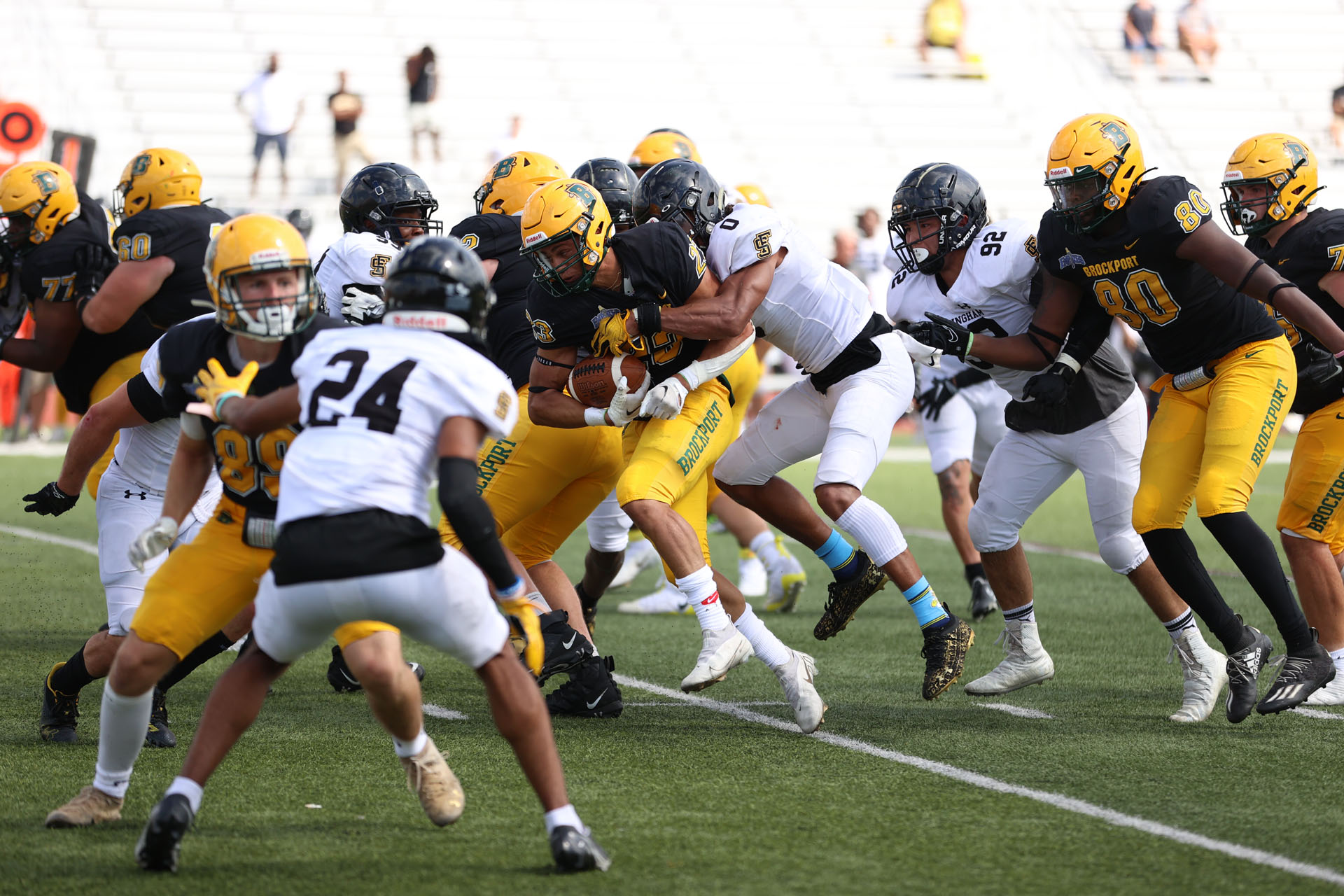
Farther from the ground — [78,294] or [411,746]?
[78,294]

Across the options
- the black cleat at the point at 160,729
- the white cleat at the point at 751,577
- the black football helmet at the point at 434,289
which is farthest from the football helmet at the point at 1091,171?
the white cleat at the point at 751,577

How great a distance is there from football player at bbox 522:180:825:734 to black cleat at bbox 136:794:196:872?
194 cm

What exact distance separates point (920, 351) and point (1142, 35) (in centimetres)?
2113

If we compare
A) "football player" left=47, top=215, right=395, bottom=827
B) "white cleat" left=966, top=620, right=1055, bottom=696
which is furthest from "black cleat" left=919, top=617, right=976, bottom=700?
"football player" left=47, top=215, right=395, bottom=827

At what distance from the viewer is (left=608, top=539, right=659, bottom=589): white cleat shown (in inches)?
340

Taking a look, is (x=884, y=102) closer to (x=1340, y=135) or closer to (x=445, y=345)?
(x=1340, y=135)

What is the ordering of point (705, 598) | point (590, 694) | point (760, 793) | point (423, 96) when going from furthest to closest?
1. point (423, 96)
2. point (590, 694)
3. point (705, 598)
4. point (760, 793)

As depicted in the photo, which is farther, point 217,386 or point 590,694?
point 590,694

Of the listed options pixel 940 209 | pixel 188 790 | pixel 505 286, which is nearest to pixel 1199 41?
pixel 940 209

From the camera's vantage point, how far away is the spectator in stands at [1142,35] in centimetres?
2420

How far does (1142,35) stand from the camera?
80.1ft

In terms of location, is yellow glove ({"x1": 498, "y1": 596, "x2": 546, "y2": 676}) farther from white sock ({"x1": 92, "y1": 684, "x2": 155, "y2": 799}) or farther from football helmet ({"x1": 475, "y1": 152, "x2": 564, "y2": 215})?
football helmet ({"x1": 475, "y1": 152, "x2": 564, "y2": 215})

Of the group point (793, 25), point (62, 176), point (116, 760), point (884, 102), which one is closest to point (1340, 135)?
point (884, 102)

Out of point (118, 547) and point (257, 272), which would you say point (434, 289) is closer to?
point (257, 272)
